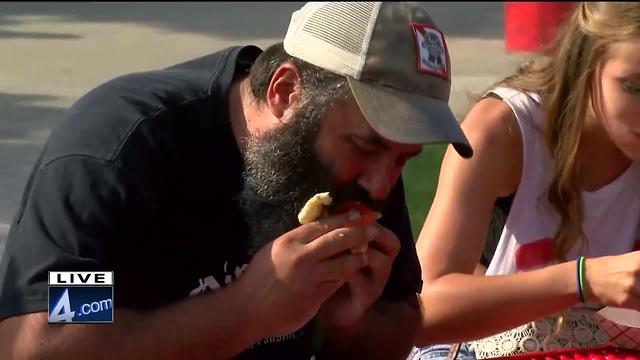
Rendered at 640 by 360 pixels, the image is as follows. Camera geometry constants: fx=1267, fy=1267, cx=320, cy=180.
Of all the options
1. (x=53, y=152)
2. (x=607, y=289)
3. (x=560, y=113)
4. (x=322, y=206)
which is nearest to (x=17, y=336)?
(x=53, y=152)

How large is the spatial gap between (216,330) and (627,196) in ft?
4.11

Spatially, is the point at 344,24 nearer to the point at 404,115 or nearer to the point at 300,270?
the point at 404,115

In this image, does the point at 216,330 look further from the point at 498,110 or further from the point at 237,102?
the point at 498,110

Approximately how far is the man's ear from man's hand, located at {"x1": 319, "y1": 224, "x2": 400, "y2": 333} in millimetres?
280

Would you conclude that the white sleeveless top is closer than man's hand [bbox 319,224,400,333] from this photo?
No

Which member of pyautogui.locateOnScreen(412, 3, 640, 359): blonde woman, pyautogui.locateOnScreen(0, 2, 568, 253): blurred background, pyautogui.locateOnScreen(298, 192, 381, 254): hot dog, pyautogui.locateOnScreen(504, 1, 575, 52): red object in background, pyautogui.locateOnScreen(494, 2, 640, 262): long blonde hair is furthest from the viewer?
pyautogui.locateOnScreen(504, 1, 575, 52): red object in background

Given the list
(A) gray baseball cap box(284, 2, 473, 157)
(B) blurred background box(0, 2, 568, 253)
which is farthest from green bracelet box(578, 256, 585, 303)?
(B) blurred background box(0, 2, 568, 253)

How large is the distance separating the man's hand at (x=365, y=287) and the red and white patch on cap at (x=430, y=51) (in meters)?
0.31

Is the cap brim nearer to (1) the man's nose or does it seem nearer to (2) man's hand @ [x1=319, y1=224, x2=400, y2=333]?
(1) the man's nose

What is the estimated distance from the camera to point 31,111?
246 inches

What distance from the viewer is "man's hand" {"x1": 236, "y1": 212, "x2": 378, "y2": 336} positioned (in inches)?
85.3

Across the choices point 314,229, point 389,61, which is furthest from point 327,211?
point 389,61

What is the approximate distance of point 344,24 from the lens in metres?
2.35

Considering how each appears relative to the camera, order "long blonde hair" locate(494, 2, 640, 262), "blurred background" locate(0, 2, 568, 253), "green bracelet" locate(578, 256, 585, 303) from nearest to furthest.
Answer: "green bracelet" locate(578, 256, 585, 303), "long blonde hair" locate(494, 2, 640, 262), "blurred background" locate(0, 2, 568, 253)
